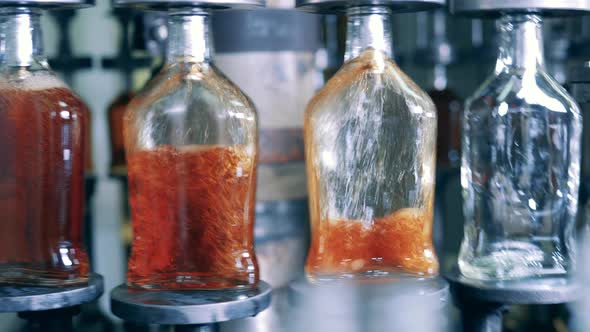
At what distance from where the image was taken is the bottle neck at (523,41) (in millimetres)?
684

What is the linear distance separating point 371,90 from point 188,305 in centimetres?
21

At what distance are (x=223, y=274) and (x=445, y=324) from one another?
0.73 ft

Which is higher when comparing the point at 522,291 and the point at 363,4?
the point at 363,4

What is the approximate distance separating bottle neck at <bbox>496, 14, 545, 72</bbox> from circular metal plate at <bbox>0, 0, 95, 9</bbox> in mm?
329

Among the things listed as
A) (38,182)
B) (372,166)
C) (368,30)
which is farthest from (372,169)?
(38,182)

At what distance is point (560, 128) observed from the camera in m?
0.68

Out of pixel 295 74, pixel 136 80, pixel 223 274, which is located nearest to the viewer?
pixel 223 274

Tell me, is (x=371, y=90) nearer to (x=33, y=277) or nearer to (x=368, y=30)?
(x=368, y=30)

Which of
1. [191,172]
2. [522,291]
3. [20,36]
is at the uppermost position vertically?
[20,36]

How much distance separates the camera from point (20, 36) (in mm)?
645

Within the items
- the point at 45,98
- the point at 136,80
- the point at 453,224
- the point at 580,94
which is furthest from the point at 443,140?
the point at 45,98

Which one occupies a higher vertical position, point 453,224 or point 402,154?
point 402,154

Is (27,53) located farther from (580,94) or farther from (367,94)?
(580,94)

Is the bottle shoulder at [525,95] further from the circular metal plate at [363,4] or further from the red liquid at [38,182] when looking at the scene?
the red liquid at [38,182]
